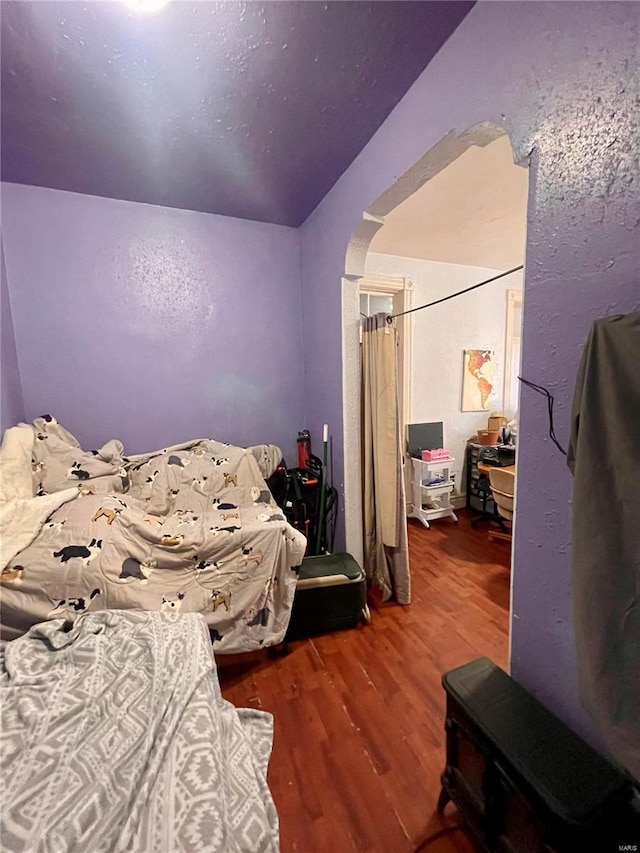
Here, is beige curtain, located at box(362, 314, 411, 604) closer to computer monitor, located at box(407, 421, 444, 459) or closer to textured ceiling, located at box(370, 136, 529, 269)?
textured ceiling, located at box(370, 136, 529, 269)

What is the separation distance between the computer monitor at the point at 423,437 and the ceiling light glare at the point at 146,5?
306cm

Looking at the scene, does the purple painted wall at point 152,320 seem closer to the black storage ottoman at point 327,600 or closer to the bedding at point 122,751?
the black storage ottoman at point 327,600

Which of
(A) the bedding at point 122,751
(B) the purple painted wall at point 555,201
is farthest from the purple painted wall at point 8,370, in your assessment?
(B) the purple painted wall at point 555,201

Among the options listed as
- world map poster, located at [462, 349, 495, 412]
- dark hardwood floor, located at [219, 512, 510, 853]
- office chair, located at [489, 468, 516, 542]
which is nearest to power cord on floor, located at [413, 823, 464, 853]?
dark hardwood floor, located at [219, 512, 510, 853]

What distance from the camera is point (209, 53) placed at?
1.24 m

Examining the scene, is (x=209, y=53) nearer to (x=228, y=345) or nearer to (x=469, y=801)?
(x=228, y=345)

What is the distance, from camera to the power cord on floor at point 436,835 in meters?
1.04

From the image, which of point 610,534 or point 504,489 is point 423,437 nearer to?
point 504,489

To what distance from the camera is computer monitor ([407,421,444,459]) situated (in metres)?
3.43

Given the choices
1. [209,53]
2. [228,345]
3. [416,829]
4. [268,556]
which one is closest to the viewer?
[416,829]

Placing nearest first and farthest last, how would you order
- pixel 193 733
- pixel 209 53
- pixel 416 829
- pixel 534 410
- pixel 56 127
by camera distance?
pixel 193 733 → pixel 534 410 → pixel 416 829 → pixel 209 53 → pixel 56 127

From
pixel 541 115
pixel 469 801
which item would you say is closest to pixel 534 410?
pixel 541 115

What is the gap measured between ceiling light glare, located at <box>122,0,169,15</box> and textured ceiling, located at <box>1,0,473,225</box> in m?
0.02

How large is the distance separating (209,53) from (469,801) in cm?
264
